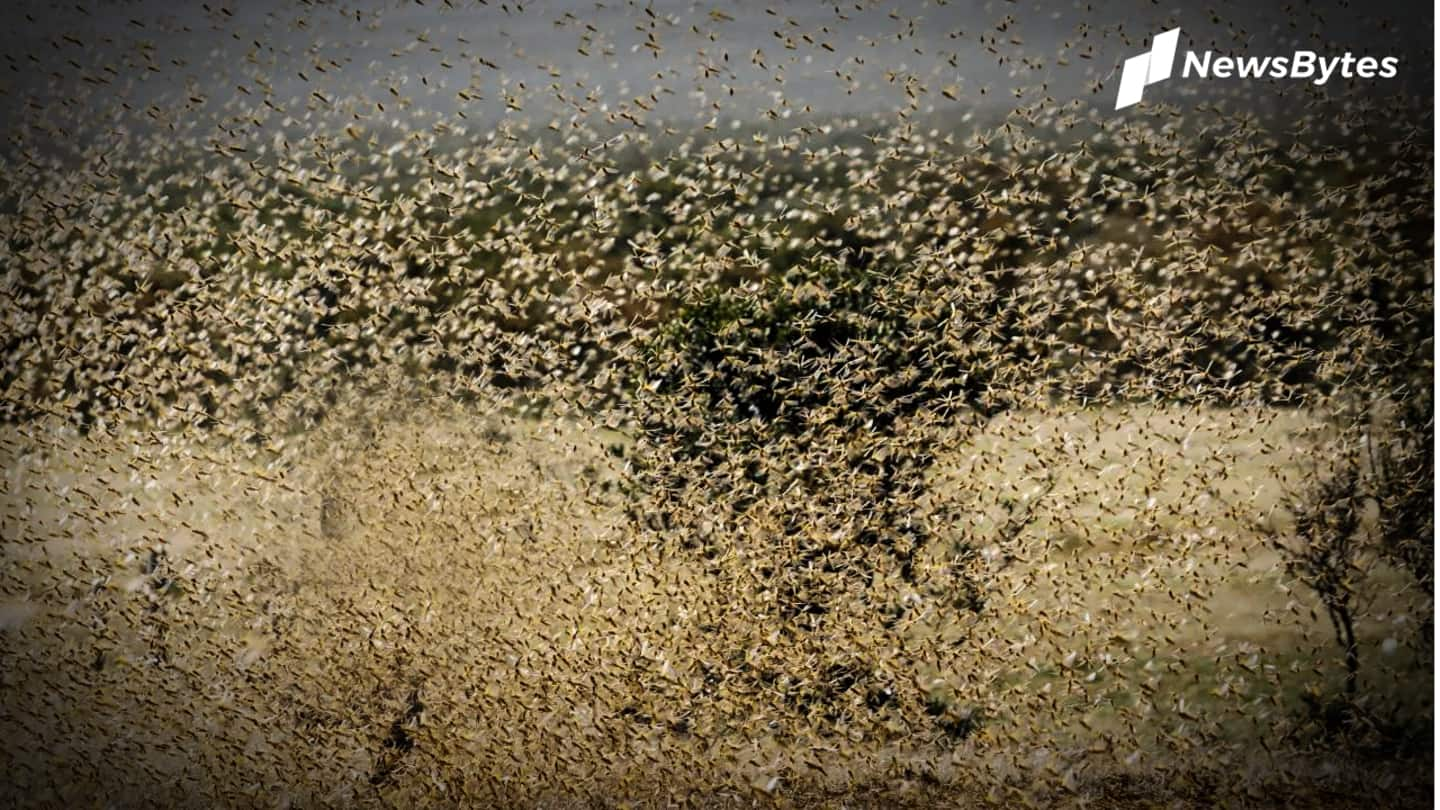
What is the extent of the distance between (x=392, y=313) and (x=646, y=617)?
2.25 ft

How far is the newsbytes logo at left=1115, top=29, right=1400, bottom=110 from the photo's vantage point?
190cm

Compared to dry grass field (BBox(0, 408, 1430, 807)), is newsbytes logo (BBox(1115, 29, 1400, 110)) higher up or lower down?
higher up

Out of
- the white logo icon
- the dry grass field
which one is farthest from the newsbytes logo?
the dry grass field

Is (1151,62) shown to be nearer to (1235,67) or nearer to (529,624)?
(1235,67)

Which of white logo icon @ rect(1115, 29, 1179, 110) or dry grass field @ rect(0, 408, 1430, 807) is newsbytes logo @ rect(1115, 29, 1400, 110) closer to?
white logo icon @ rect(1115, 29, 1179, 110)

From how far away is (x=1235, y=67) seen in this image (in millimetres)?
1905

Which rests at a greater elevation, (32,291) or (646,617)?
(32,291)

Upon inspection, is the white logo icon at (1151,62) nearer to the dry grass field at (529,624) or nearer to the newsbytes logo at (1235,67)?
the newsbytes logo at (1235,67)

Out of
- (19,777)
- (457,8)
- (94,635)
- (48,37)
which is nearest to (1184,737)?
(457,8)

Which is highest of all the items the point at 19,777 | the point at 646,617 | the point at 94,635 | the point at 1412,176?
the point at 1412,176

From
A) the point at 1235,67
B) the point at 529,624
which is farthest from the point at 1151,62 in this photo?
the point at 529,624

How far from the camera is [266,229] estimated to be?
1.93m

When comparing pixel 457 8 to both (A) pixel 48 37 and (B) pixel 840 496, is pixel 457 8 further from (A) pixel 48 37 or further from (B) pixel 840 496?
(B) pixel 840 496

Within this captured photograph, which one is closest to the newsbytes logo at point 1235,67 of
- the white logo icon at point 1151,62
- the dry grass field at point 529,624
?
the white logo icon at point 1151,62
